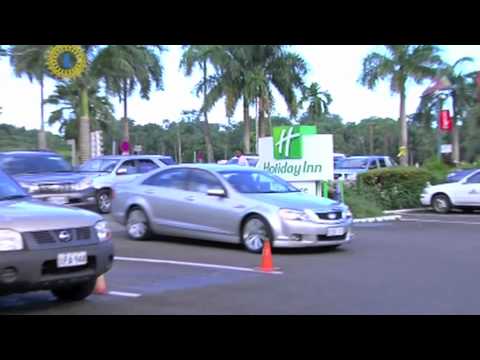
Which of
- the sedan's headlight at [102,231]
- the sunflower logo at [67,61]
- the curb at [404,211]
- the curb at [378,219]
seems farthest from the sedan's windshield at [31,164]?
the sedan's headlight at [102,231]

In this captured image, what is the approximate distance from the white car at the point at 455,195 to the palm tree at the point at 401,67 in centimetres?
1856

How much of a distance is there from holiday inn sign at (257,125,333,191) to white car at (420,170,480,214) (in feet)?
17.5

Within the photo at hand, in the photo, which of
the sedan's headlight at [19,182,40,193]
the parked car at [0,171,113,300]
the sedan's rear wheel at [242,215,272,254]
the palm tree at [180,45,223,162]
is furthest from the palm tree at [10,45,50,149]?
the parked car at [0,171,113,300]

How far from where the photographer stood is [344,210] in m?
12.0

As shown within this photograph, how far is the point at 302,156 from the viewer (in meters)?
17.7

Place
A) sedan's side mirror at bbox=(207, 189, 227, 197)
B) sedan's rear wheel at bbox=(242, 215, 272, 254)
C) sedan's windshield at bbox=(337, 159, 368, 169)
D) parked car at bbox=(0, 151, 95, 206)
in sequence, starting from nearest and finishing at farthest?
sedan's rear wheel at bbox=(242, 215, 272, 254), sedan's side mirror at bbox=(207, 189, 227, 197), parked car at bbox=(0, 151, 95, 206), sedan's windshield at bbox=(337, 159, 368, 169)

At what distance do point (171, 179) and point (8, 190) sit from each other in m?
5.46

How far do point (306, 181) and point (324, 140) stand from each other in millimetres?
1131

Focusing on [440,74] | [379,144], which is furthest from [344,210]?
[379,144]

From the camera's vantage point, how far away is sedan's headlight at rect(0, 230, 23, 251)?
6414mm

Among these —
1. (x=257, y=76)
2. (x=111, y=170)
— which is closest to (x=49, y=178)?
(x=111, y=170)

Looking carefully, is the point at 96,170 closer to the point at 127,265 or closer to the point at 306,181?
the point at 306,181

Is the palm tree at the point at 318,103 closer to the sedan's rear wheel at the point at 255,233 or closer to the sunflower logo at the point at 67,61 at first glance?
the sunflower logo at the point at 67,61

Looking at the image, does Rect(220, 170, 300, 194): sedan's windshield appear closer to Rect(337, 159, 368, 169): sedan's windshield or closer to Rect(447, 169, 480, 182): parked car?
Rect(447, 169, 480, 182): parked car
